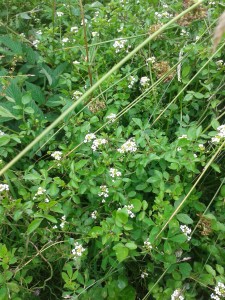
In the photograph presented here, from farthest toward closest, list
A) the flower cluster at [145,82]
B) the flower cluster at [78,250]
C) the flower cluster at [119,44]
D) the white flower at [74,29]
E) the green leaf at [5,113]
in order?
the white flower at [74,29]
the flower cluster at [119,44]
the flower cluster at [145,82]
the green leaf at [5,113]
the flower cluster at [78,250]

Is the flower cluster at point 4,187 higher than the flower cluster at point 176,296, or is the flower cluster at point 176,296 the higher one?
the flower cluster at point 4,187

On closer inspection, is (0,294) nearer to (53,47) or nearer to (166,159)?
(166,159)

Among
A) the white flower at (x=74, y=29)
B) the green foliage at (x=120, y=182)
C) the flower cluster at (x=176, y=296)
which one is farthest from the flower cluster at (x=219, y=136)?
the white flower at (x=74, y=29)

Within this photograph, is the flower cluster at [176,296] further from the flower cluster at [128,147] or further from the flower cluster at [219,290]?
the flower cluster at [128,147]

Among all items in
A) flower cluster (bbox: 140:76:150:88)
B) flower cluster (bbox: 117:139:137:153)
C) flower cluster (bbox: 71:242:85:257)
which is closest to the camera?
flower cluster (bbox: 71:242:85:257)

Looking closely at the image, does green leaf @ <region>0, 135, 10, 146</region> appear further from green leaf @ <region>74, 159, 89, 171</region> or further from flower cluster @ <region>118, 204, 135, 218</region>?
flower cluster @ <region>118, 204, 135, 218</region>

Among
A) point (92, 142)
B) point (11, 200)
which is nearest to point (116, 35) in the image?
point (92, 142)

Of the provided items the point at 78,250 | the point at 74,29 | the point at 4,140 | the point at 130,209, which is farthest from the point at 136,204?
the point at 74,29

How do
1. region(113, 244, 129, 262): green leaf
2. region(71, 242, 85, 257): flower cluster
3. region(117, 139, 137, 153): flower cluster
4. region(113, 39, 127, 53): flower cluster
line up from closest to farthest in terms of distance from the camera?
region(113, 244, 129, 262): green leaf
region(71, 242, 85, 257): flower cluster
region(117, 139, 137, 153): flower cluster
region(113, 39, 127, 53): flower cluster

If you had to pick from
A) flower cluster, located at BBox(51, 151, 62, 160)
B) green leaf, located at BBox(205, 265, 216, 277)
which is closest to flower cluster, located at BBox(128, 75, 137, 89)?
flower cluster, located at BBox(51, 151, 62, 160)
